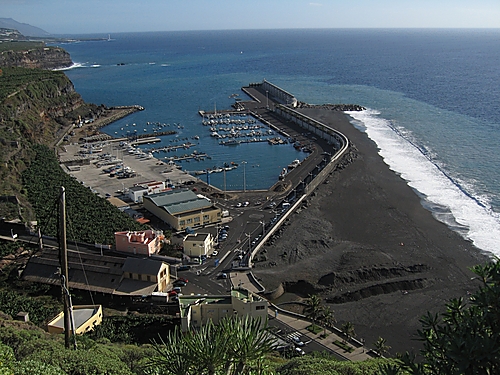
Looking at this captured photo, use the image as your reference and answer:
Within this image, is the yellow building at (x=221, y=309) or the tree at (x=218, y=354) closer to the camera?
the tree at (x=218, y=354)

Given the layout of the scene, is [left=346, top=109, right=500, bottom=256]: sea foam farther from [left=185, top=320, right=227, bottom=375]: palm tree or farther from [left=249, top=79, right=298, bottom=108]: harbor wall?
[left=185, top=320, right=227, bottom=375]: palm tree

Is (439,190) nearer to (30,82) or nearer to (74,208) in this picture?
(74,208)

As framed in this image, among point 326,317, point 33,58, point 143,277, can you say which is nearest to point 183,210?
point 143,277

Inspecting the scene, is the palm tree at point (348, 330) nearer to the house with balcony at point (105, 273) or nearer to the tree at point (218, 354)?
the house with balcony at point (105, 273)

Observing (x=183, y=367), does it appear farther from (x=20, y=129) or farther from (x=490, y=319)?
(x=20, y=129)

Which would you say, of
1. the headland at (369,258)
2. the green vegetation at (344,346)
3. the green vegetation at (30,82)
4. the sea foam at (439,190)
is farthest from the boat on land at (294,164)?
the green vegetation at (30,82)

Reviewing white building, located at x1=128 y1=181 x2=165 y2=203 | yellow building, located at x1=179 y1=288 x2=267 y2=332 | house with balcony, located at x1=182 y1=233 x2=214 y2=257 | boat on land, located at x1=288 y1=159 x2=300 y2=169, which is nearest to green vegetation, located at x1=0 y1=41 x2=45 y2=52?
white building, located at x1=128 y1=181 x2=165 y2=203

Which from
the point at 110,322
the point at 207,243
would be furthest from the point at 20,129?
the point at 110,322
